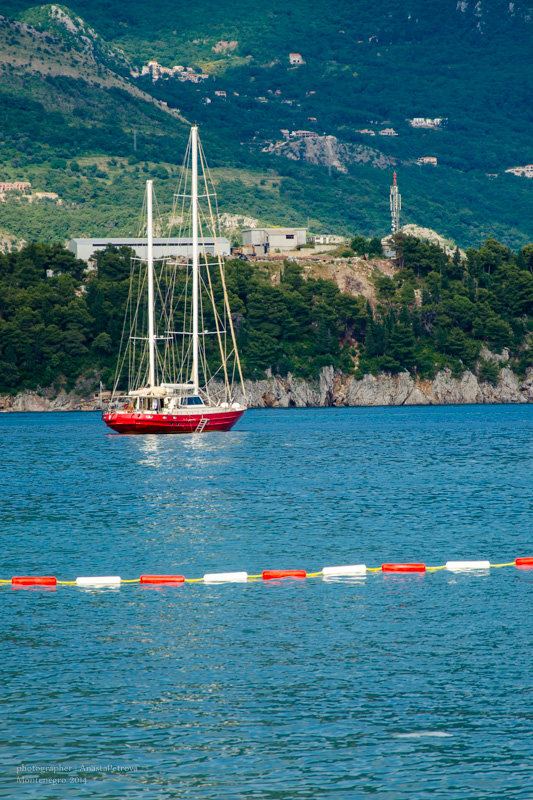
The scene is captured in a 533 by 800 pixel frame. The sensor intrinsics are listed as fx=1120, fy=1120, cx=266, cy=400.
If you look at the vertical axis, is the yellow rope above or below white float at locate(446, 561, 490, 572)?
below

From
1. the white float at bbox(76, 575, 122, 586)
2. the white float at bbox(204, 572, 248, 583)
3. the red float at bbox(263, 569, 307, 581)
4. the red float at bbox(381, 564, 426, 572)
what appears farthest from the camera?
the red float at bbox(381, 564, 426, 572)

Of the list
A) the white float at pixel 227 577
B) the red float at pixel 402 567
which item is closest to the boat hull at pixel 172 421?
the red float at pixel 402 567

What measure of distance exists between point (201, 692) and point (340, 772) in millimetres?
5842

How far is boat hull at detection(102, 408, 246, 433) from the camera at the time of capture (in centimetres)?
A: 11381

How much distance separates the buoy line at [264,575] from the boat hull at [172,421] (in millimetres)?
71135

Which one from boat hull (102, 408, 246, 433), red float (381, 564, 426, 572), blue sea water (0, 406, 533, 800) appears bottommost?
blue sea water (0, 406, 533, 800)

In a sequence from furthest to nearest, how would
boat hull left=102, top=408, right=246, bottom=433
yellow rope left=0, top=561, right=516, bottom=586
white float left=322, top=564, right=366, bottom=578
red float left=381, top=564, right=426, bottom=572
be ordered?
boat hull left=102, top=408, right=246, bottom=433 < red float left=381, top=564, right=426, bottom=572 < white float left=322, top=564, right=366, bottom=578 < yellow rope left=0, top=561, right=516, bottom=586

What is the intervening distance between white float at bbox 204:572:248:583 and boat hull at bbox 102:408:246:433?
72.1m

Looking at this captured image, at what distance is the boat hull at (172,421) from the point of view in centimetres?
11381

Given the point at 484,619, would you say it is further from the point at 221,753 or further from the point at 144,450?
the point at 144,450

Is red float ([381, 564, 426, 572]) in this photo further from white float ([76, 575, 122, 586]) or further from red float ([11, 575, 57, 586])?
red float ([11, 575, 57, 586])

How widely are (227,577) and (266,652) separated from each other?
1099 centimetres

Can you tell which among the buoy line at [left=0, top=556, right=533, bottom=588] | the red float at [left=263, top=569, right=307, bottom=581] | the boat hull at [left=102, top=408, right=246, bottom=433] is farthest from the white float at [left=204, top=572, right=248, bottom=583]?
the boat hull at [left=102, top=408, right=246, bottom=433]

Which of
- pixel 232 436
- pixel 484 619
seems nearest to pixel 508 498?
pixel 484 619
